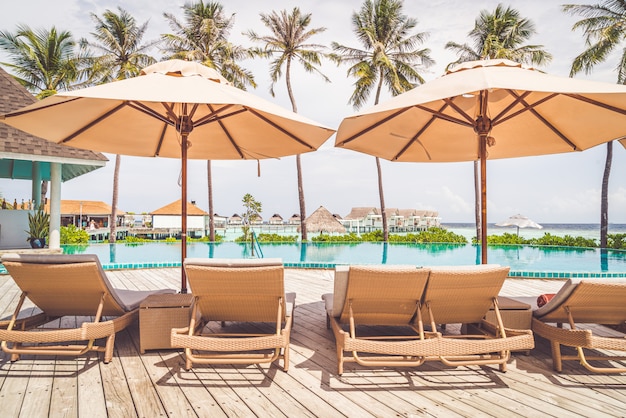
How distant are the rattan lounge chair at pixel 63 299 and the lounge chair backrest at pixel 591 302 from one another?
337cm

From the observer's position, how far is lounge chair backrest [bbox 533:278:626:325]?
Result: 9.12 ft

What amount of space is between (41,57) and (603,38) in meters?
26.6

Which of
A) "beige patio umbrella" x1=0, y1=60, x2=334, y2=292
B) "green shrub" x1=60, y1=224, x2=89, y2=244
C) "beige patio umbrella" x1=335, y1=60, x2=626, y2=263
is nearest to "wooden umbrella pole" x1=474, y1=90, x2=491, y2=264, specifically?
"beige patio umbrella" x1=335, y1=60, x2=626, y2=263

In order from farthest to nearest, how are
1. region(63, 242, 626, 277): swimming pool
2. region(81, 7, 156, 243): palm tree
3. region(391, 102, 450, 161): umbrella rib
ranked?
1. region(81, 7, 156, 243): palm tree
2. region(63, 242, 626, 277): swimming pool
3. region(391, 102, 450, 161): umbrella rib

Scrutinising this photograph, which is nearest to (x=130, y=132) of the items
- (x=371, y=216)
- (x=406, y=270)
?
(x=406, y=270)

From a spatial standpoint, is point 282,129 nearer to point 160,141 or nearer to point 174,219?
point 160,141

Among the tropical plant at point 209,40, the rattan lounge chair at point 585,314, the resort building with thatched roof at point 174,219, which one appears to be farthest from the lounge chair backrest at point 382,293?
the resort building with thatched roof at point 174,219

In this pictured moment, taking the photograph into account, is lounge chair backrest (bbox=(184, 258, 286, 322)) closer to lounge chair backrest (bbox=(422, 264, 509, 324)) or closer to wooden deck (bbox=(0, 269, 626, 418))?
wooden deck (bbox=(0, 269, 626, 418))

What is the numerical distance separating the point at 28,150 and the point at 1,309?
4.92 meters

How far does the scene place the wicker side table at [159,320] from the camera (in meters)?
3.06

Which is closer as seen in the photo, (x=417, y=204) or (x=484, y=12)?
(x=484, y=12)

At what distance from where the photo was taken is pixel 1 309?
4582 millimetres

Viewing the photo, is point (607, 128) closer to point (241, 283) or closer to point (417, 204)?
point (241, 283)

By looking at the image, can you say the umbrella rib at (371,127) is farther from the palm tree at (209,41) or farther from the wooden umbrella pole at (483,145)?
the palm tree at (209,41)
